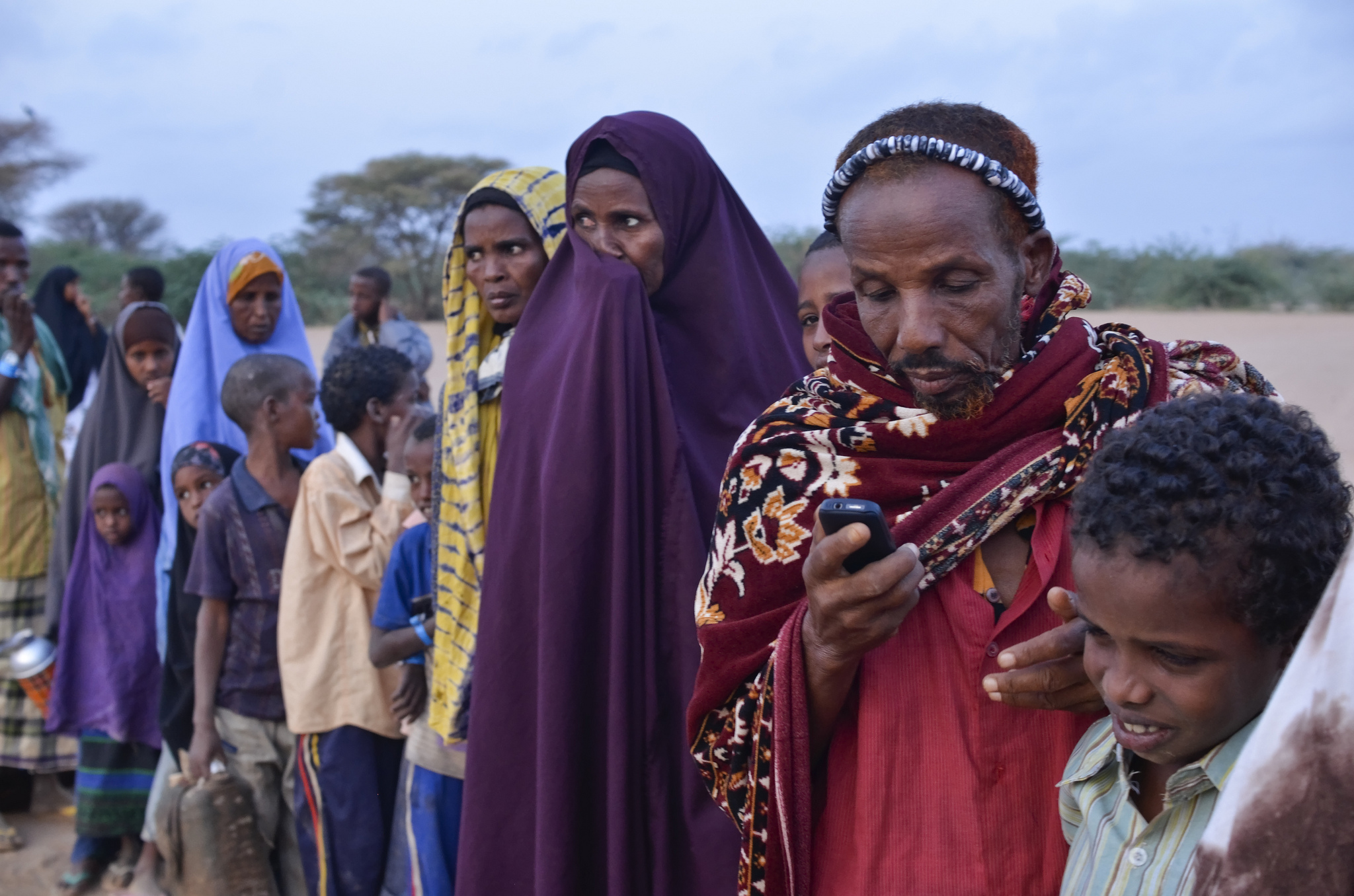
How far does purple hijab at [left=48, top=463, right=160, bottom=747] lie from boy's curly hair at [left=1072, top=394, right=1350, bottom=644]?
4766mm

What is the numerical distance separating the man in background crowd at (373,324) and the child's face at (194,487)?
439 centimetres

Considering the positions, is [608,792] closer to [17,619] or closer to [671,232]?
[671,232]

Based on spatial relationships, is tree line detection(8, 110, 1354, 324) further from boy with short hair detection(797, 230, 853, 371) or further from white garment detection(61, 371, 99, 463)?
boy with short hair detection(797, 230, 853, 371)

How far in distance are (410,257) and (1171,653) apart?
2959cm

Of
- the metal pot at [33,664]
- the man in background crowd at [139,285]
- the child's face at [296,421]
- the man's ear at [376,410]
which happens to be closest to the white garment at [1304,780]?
the man's ear at [376,410]

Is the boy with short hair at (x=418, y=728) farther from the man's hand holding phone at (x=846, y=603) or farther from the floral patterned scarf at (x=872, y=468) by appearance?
the man's hand holding phone at (x=846, y=603)

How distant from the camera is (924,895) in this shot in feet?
5.10

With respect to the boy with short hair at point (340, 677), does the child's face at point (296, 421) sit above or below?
above

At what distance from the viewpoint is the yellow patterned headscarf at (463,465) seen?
9.99ft

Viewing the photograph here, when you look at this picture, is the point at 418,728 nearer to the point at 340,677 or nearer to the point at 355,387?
the point at 340,677

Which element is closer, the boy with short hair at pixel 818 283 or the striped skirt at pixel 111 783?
the boy with short hair at pixel 818 283

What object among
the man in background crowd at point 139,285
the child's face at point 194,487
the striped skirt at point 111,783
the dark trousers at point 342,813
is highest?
the man in background crowd at point 139,285

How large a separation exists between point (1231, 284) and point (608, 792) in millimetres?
26433

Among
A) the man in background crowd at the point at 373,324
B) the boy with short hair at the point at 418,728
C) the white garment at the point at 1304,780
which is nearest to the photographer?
the white garment at the point at 1304,780
